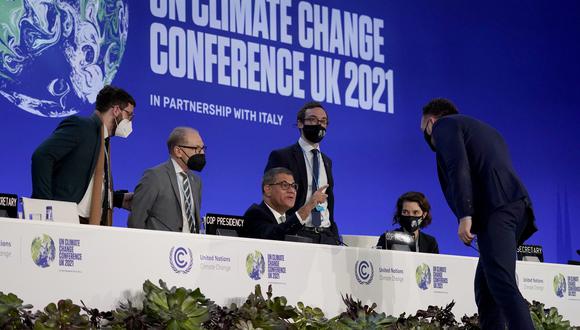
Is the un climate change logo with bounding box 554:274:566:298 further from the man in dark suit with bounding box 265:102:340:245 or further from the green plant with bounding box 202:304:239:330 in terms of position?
the green plant with bounding box 202:304:239:330

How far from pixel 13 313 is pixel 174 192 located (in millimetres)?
1810

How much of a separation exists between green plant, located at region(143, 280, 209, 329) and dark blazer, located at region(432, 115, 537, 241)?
1117mm

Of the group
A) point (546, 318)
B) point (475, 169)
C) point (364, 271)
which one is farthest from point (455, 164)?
point (546, 318)

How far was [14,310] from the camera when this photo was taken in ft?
9.57

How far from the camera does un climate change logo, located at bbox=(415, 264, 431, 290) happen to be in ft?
14.2

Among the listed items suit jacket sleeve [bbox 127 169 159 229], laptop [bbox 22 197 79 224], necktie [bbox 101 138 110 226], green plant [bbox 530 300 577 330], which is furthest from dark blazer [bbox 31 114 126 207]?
green plant [bbox 530 300 577 330]

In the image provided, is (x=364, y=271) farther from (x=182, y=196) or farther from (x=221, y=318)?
(x=182, y=196)

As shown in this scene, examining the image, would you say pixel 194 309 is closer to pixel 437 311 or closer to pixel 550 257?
pixel 437 311

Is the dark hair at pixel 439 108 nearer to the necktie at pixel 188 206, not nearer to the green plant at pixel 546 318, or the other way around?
the green plant at pixel 546 318

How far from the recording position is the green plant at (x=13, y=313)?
2867mm

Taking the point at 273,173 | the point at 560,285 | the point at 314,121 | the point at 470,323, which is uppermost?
the point at 314,121

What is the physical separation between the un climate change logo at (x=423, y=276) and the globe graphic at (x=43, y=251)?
1.78m

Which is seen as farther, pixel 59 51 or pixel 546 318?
pixel 59 51

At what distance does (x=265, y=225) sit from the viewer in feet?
15.0
